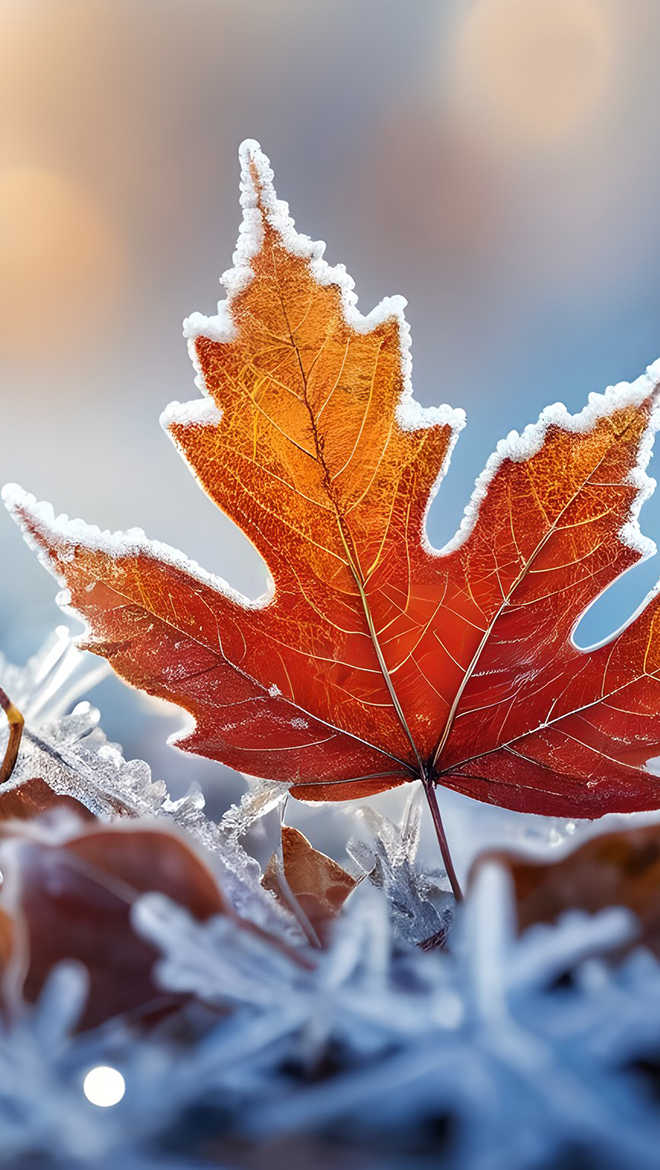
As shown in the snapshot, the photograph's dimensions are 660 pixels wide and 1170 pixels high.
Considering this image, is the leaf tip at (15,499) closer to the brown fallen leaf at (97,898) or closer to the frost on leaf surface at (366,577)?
the frost on leaf surface at (366,577)

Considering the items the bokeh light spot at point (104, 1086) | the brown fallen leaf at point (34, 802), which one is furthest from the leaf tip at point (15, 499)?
the bokeh light spot at point (104, 1086)

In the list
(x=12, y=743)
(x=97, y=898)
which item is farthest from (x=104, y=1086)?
(x=12, y=743)

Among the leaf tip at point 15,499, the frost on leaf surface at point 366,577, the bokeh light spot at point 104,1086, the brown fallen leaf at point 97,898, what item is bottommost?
the bokeh light spot at point 104,1086

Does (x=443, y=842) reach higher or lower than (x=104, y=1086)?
higher

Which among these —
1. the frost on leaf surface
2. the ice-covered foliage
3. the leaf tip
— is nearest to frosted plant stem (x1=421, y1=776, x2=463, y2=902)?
the frost on leaf surface

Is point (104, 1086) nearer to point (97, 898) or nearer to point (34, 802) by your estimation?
point (97, 898)

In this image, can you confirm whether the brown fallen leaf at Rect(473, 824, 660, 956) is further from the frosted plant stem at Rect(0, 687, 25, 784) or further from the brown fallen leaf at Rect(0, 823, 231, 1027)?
the frosted plant stem at Rect(0, 687, 25, 784)

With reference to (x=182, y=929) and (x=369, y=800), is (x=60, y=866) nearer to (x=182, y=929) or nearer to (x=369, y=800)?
(x=182, y=929)
